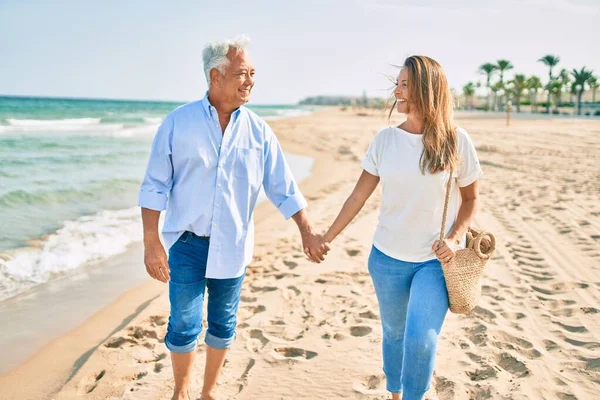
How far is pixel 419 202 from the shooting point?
2709mm

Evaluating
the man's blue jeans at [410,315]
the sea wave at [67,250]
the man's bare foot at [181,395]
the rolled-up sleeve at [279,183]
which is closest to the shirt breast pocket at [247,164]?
the rolled-up sleeve at [279,183]

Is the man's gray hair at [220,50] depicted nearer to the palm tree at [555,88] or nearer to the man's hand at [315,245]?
the man's hand at [315,245]

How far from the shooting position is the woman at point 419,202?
8.55 feet

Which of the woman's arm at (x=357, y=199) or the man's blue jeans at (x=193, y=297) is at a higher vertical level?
the woman's arm at (x=357, y=199)

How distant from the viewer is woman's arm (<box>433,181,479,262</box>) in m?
2.61

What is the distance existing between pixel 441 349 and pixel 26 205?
26.3 ft

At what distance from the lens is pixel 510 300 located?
480 centimetres

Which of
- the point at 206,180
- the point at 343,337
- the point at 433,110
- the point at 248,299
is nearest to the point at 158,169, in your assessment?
the point at 206,180

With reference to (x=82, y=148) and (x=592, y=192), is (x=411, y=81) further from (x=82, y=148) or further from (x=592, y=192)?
(x=82, y=148)

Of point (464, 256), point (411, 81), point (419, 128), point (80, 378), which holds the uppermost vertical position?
point (411, 81)

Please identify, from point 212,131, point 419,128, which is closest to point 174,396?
point 212,131

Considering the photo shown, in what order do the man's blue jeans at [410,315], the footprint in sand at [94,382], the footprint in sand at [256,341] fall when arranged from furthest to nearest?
the footprint in sand at [256,341]
the footprint in sand at [94,382]
the man's blue jeans at [410,315]

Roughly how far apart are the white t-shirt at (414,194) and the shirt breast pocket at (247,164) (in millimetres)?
730

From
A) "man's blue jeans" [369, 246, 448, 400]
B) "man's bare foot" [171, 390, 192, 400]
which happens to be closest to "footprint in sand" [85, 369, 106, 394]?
"man's bare foot" [171, 390, 192, 400]
